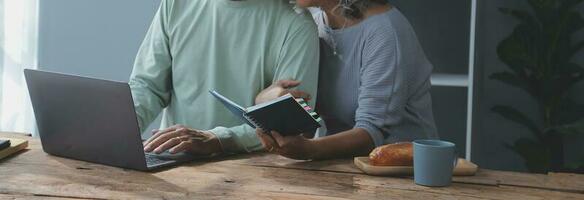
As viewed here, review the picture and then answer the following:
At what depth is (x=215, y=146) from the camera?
5.78 feet

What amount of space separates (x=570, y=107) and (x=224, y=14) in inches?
70.2

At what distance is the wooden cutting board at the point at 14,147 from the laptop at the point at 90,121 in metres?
0.07

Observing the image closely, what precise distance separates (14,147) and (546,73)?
7.09 ft

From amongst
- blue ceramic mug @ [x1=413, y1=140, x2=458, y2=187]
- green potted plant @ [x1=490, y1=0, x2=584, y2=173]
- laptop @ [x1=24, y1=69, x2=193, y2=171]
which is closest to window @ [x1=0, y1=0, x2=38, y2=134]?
laptop @ [x1=24, y1=69, x2=193, y2=171]

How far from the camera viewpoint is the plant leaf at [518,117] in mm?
3209

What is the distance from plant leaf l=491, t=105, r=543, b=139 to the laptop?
191 cm

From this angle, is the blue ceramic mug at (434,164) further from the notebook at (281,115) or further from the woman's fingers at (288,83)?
the woman's fingers at (288,83)

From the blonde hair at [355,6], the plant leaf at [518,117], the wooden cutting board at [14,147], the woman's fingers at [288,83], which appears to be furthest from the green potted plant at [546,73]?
the wooden cutting board at [14,147]

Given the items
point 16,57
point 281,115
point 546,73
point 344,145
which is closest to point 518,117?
point 546,73

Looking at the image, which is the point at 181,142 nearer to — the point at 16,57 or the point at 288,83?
the point at 288,83

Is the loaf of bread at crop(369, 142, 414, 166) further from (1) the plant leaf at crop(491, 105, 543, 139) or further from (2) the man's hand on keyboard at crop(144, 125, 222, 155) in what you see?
(1) the plant leaf at crop(491, 105, 543, 139)

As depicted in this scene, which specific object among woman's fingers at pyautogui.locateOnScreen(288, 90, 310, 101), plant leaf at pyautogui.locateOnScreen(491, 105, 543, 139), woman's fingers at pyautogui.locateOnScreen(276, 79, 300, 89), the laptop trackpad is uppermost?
woman's fingers at pyautogui.locateOnScreen(276, 79, 300, 89)

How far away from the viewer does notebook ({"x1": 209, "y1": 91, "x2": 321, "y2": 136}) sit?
4.90 feet

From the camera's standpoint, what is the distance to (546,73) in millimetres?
3113
